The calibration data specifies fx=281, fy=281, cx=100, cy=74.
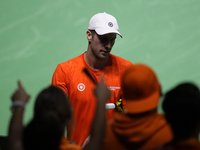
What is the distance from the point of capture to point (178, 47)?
2.42 metres

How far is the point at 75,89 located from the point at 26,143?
68 cm

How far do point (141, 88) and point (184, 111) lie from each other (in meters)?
0.16

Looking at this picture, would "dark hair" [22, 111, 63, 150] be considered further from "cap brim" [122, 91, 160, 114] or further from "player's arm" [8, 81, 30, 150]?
"cap brim" [122, 91, 160, 114]

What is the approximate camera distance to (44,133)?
91 cm

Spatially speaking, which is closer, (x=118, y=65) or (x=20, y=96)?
(x=20, y=96)

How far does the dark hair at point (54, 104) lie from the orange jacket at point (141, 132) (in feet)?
0.59

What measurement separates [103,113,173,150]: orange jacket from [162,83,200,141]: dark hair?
30 mm

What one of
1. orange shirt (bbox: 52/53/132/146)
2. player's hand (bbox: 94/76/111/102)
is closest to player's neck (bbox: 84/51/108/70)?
orange shirt (bbox: 52/53/132/146)

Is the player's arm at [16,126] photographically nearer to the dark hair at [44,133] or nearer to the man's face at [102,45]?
the dark hair at [44,133]

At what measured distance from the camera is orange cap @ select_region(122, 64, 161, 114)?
37.4 inches

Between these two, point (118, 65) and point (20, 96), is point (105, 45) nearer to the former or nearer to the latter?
point (118, 65)

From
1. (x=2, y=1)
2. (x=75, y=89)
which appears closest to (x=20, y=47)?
(x=2, y=1)

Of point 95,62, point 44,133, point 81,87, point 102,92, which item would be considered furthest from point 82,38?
point 44,133

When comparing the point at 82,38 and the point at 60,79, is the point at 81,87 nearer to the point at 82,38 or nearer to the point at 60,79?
the point at 60,79
